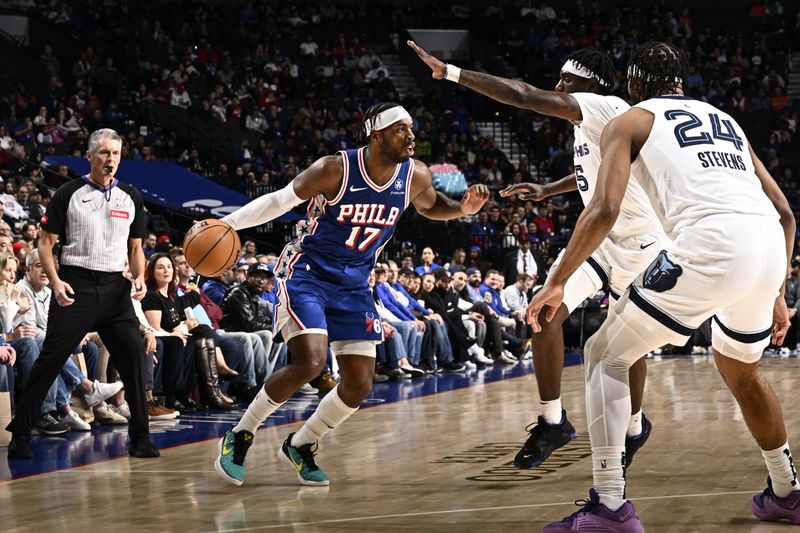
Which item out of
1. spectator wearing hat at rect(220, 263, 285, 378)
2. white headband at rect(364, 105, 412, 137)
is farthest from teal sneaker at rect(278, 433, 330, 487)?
spectator wearing hat at rect(220, 263, 285, 378)

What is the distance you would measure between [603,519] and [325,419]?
190 cm

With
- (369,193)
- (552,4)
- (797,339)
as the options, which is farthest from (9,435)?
(552,4)

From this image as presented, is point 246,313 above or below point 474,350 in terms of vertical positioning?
above

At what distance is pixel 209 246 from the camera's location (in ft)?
17.4

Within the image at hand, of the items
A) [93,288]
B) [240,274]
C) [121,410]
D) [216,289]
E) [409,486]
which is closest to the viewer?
[409,486]

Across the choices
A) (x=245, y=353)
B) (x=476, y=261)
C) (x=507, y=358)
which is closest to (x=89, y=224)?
(x=245, y=353)

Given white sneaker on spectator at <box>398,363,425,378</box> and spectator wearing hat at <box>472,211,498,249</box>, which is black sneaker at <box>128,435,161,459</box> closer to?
white sneaker on spectator at <box>398,363,425,378</box>

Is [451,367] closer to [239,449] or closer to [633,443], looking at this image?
[633,443]

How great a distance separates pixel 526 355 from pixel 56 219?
9613 mm

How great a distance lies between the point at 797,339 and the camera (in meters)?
15.8

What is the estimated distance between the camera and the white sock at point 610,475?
3809 mm

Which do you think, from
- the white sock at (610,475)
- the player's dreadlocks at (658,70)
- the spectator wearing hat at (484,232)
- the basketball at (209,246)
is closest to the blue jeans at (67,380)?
the basketball at (209,246)

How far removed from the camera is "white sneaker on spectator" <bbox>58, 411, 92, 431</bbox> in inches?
292

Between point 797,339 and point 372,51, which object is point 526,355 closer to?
point 797,339
